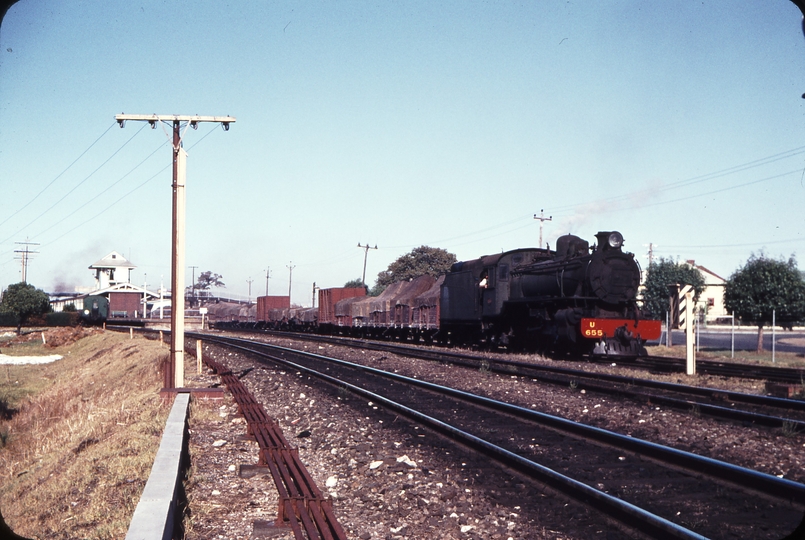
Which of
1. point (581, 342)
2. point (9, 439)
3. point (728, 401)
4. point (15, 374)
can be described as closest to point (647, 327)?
point (581, 342)

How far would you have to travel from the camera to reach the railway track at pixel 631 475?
4.85 metres

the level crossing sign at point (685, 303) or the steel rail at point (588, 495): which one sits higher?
the level crossing sign at point (685, 303)

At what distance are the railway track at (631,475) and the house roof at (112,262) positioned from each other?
4113 inches

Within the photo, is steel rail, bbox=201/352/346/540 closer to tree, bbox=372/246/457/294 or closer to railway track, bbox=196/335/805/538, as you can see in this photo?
railway track, bbox=196/335/805/538

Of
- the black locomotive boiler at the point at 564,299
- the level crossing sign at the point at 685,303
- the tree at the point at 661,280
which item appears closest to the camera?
the level crossing sign at the point at 685,303

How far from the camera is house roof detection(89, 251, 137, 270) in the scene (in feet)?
342

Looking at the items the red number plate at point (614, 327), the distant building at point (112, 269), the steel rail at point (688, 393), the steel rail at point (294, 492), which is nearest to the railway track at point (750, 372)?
the red number plate at point (614, 327)

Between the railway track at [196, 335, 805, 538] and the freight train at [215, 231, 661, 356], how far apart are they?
854cm

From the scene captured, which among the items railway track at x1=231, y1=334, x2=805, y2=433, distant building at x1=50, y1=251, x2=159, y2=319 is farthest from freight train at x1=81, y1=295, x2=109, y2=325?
railway track at x1=231, y1=334, x2=805, y2=433

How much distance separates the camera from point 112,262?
105125 millimetres

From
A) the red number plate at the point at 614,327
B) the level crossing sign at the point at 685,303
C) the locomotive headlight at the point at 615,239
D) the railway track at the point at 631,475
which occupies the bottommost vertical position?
the railway track at the point at 631,475

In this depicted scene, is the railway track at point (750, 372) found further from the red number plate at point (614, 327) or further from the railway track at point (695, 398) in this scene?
the railway track at point (695, 398)

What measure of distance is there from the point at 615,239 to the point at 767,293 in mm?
17309

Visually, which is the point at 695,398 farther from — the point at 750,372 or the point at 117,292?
the point at 117,292
